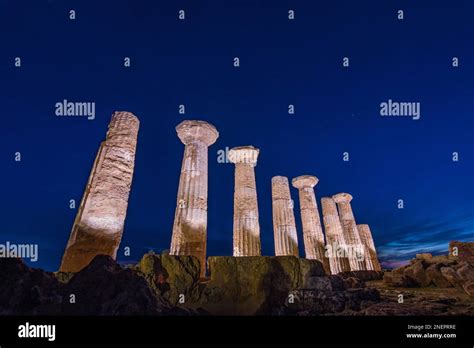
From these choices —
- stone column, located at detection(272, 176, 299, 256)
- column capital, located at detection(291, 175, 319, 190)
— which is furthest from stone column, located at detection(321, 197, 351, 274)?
stone column, located at detection(272, 176, 299, 256)

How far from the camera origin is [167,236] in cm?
7712

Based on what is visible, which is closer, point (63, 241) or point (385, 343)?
point (385, 343)

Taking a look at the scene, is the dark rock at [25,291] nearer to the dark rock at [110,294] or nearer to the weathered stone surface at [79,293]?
the weathered stone surface at [79,293]

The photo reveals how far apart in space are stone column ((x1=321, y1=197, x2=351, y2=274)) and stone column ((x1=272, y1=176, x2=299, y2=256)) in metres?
4.30

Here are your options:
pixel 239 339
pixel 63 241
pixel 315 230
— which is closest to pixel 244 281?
pixel 239 339

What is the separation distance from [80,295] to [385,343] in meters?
4.43

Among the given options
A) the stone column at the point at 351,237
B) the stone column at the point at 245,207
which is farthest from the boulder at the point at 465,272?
the stone column at the point at 351,237

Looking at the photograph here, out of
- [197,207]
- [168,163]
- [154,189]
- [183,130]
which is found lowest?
[197,207]

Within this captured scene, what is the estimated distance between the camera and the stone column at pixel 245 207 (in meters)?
12.6

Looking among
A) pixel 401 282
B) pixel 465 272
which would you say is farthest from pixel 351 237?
pixel 465 272

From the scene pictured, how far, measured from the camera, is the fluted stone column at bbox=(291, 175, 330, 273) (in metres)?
17.2

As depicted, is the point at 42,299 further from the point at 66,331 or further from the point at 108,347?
the point at 108,347

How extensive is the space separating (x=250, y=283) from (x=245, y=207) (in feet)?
22.0

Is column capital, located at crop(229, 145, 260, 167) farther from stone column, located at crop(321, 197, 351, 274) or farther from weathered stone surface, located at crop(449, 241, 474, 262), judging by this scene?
weathered stone surface, located at crop(449, 241, 474, 262)
